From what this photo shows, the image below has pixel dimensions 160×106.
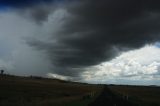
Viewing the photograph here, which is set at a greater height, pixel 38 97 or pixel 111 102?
pixel 38 97

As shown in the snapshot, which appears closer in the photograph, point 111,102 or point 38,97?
→ point 111,102

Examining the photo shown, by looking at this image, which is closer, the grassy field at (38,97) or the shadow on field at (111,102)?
the shadow on field at (111,102)

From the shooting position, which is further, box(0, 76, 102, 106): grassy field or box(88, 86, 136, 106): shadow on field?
box(0, 76, 102, 106): grassy field
